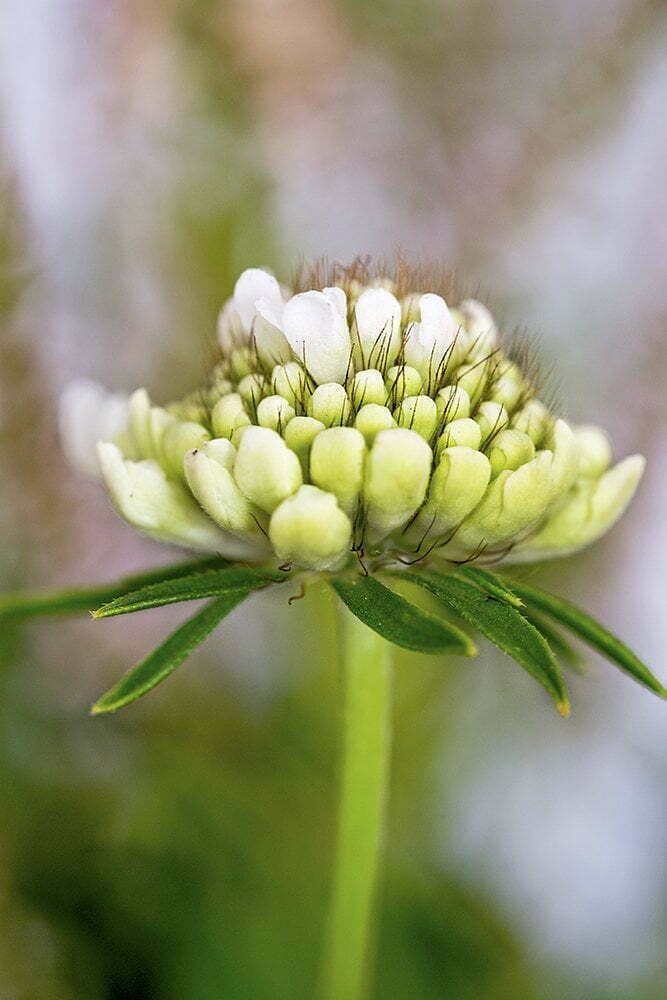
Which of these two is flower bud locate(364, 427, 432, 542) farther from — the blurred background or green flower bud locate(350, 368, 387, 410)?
the blurred background

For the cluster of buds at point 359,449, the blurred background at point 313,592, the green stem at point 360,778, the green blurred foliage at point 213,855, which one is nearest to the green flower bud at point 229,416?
the cluster of buds at point 359,449

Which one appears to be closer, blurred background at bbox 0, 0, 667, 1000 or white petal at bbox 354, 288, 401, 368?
white petal at bbox 354, 288, 401, 368

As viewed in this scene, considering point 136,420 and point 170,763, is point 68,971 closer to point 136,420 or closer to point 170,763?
point 170,763

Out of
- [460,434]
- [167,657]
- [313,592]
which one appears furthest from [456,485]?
[313,592]

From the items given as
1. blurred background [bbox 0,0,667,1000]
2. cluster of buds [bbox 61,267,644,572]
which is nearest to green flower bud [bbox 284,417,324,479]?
cluster of buds [bbox 61,267,644,572]

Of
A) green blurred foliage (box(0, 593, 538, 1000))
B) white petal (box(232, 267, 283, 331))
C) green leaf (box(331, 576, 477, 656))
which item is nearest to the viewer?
green leaf (box(331, 576, 477, 656))

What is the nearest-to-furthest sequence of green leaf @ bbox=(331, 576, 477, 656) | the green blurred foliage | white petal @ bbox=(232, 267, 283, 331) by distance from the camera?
green leaf @ bbox=(331, 576, 477, 656) → white petal @ bbox=(232, 267, 283, 331) → the green blurred foliage

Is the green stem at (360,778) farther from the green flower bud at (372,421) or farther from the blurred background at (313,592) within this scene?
the blurred background at (313,592)

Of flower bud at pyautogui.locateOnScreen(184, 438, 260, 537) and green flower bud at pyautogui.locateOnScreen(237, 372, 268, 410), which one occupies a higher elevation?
green flower bud at pyautogui.locateOnScreen(237, 372, 268, 410)
